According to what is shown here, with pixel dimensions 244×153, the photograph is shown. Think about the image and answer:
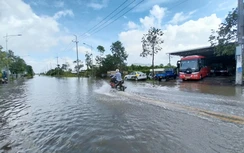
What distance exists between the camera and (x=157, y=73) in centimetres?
2552

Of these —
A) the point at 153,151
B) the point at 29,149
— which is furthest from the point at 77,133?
the point at 153,151

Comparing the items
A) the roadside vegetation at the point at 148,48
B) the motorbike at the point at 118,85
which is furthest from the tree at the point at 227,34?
the motorbike at the point at 118,85

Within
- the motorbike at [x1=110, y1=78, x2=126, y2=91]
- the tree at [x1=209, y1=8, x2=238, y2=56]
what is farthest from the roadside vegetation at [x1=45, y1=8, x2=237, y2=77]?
the motorbike at [x1=110, y1=78, x2=126, y2=91]

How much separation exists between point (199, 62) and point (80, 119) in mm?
18546

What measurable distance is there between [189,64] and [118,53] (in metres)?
25.7

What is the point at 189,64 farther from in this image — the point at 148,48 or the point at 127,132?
the point at 127,132

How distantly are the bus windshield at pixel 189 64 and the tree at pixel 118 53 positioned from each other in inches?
927

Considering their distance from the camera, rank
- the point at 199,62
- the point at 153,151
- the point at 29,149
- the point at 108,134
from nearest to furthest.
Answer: the point at 153,151, the point at 29,149, the point at 108,134, the point at 199,62

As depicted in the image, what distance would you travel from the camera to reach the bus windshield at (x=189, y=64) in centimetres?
2072

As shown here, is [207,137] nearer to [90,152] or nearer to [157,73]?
[90,152]

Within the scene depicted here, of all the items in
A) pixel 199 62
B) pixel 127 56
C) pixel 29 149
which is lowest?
pixel 29 149

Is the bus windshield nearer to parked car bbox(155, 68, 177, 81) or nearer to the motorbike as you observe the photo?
parked car bbox(155, 68, 177, 81)

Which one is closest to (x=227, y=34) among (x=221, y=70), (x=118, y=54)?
(x=221, y=70)

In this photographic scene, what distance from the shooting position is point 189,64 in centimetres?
2119
